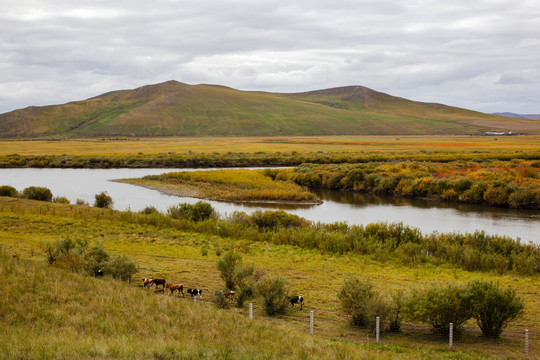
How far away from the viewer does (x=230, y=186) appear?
135 ft

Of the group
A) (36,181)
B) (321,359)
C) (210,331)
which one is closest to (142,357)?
(210,331)

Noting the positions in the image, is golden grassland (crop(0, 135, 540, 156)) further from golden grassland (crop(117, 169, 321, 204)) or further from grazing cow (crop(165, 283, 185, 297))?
grazing cow (crop(165, 283, 185, 297))

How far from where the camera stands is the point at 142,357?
678 cm

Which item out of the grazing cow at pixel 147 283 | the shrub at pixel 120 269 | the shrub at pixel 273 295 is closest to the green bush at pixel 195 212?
the shrub at pixel 120 269

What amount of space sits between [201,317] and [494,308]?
6.19 m

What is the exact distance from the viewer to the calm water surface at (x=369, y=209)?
26.3 metres

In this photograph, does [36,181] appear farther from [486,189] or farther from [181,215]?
[486,189]

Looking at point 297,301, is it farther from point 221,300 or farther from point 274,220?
point 274,220

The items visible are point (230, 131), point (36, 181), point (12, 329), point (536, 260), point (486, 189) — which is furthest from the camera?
point (230, 131)

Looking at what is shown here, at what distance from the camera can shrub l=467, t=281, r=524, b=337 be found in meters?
9.88

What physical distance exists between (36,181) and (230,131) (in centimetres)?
12070

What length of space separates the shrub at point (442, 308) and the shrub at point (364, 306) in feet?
1.75

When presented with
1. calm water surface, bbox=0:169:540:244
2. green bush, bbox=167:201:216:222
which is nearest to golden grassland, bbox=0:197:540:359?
green bush, bbox=167:201:216:222

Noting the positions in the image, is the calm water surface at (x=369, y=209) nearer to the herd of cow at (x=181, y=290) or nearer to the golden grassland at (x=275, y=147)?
the herd of cow at (x=181, y=290)
